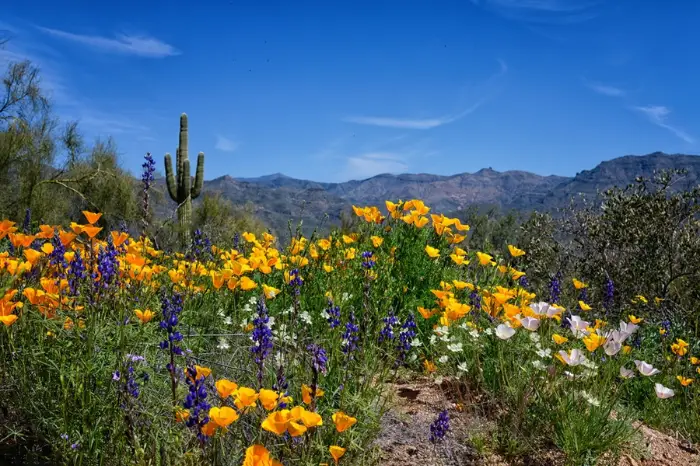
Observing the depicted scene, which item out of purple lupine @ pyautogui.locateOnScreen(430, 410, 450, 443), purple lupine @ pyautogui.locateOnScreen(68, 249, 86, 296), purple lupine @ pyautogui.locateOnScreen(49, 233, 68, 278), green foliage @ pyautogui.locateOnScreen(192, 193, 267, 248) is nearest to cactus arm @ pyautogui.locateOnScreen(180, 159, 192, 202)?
green foliage @ pyautogui.locateOnScreen(192, 193, 267, 248)

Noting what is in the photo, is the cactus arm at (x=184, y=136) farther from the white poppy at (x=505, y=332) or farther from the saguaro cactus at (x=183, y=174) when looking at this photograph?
the white poppy at (x=505, y=332)

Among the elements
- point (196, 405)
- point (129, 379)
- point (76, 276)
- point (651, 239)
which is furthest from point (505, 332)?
point (651, 239)

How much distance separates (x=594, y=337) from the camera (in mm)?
2684

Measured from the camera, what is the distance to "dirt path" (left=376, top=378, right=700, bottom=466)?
8.01 ft

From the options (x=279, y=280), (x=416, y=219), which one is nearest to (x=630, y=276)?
(x=416, y=219)

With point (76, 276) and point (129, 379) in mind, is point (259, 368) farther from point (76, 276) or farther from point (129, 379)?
point (76, 276)

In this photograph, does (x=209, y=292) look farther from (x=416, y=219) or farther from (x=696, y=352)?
(x=696, y=352)

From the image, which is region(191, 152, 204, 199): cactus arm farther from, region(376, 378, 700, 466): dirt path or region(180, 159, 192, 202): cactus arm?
region(376, 378, 700, 466): dirt path

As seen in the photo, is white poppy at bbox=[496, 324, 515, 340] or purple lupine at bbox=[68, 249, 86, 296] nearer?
purple lupine at bbox=[68, 249, 86, 296]

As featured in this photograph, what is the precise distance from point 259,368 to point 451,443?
1.12 m

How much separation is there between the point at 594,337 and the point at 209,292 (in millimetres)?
2505

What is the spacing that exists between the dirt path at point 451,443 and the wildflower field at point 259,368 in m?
0.06

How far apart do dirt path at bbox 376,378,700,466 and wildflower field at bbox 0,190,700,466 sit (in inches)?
2.3

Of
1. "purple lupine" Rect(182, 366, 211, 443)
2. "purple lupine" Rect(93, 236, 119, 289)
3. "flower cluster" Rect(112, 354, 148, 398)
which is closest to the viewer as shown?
"purple lupine" Rect(182, 366, 211, 443)
